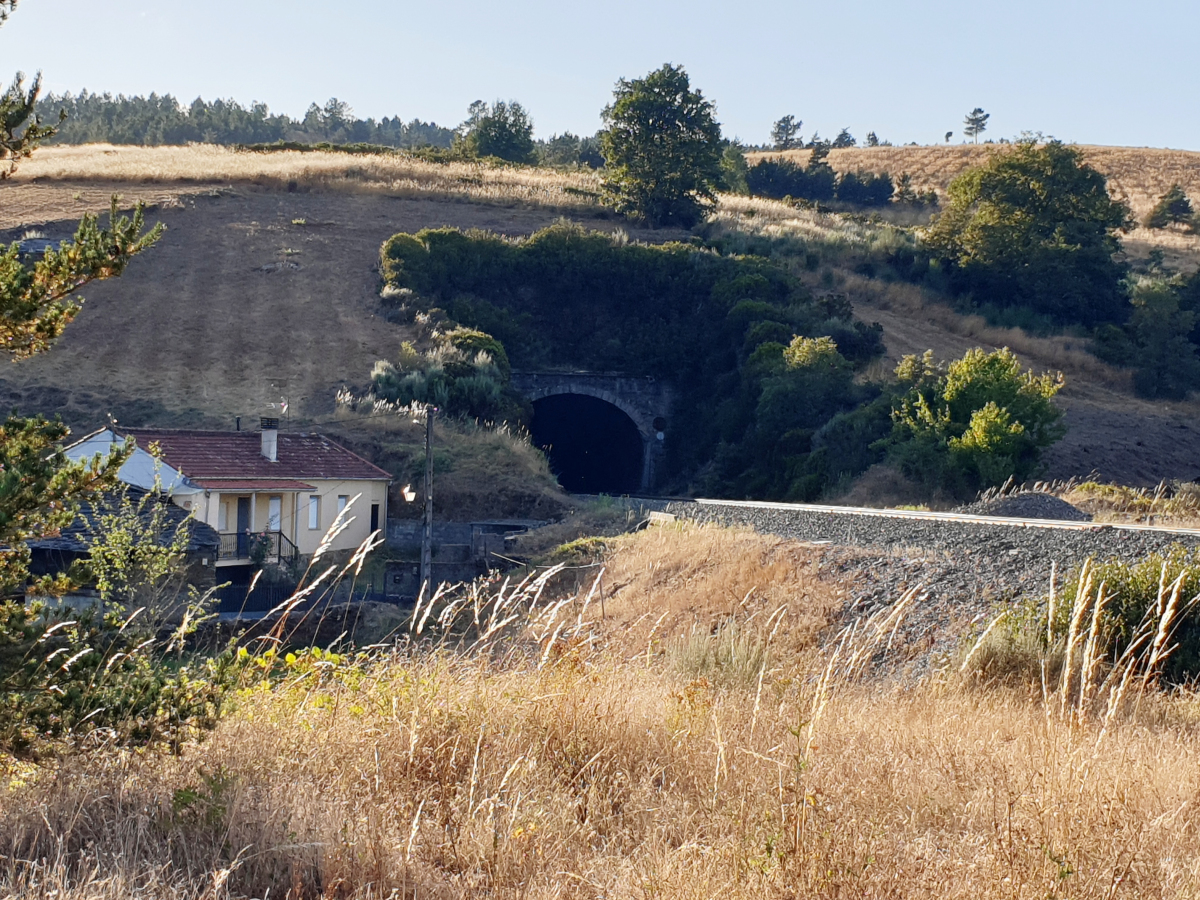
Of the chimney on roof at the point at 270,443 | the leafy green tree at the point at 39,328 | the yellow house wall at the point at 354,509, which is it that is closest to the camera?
the leafy green tree at the point at 39,328

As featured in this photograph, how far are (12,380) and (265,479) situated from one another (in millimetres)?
12369

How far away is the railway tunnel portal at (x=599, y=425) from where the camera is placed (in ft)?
128

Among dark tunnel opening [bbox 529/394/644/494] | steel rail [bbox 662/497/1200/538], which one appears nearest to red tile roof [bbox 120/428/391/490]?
steel rail [bbox 662/497/1200/538]

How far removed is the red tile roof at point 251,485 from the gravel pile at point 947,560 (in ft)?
42.2

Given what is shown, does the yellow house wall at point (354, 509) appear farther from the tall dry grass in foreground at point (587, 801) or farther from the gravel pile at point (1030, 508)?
the tall dry grass in foreground at point (587, 801)

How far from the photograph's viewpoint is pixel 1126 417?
120 ft

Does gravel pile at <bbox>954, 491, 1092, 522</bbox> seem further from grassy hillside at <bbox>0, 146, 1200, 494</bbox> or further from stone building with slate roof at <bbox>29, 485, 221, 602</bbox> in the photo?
stone building with slate roof at <bbox>29, 485, 221, 602</bbox>

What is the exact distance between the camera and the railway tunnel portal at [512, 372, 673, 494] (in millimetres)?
38875

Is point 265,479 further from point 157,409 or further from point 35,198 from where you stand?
point 35,198

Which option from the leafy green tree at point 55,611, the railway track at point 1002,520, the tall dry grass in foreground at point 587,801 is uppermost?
the leafy green tree at point 55,611

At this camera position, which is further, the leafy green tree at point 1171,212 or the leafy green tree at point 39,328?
the leafy green tree at point 1171,212

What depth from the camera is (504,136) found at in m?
83.6

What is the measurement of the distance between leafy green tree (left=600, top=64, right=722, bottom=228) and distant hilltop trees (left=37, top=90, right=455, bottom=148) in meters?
55.0

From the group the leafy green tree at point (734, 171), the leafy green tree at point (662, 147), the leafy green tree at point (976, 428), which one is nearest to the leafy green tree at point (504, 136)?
the leafy green tree at point (734, 171)
